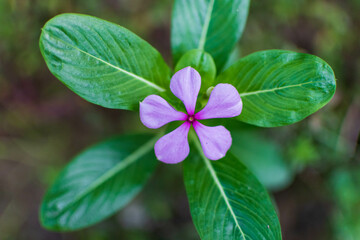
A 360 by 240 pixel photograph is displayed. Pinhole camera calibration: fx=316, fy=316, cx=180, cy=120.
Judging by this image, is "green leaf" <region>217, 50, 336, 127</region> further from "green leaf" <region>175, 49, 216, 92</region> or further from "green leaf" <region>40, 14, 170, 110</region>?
"green leaf" <region>40, 14, 170, 110</region>

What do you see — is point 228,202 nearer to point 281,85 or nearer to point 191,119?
point 191,119

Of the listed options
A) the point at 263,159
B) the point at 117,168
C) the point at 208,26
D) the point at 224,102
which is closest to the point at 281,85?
the point at 224,102

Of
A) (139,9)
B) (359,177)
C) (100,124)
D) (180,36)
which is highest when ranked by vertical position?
(180,36)

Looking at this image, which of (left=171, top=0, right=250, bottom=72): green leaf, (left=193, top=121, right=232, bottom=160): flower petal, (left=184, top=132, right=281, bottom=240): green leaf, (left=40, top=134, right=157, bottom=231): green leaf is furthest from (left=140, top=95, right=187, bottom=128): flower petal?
(left=40, top=134, right=157, bottom=231): green leaf

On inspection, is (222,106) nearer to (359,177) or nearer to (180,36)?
(180,36)

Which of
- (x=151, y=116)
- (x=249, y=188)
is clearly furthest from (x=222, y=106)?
(x=249, y=188)

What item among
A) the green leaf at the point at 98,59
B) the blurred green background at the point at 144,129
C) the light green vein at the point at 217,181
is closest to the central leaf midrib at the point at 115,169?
the light green vein at the point at 217,181
